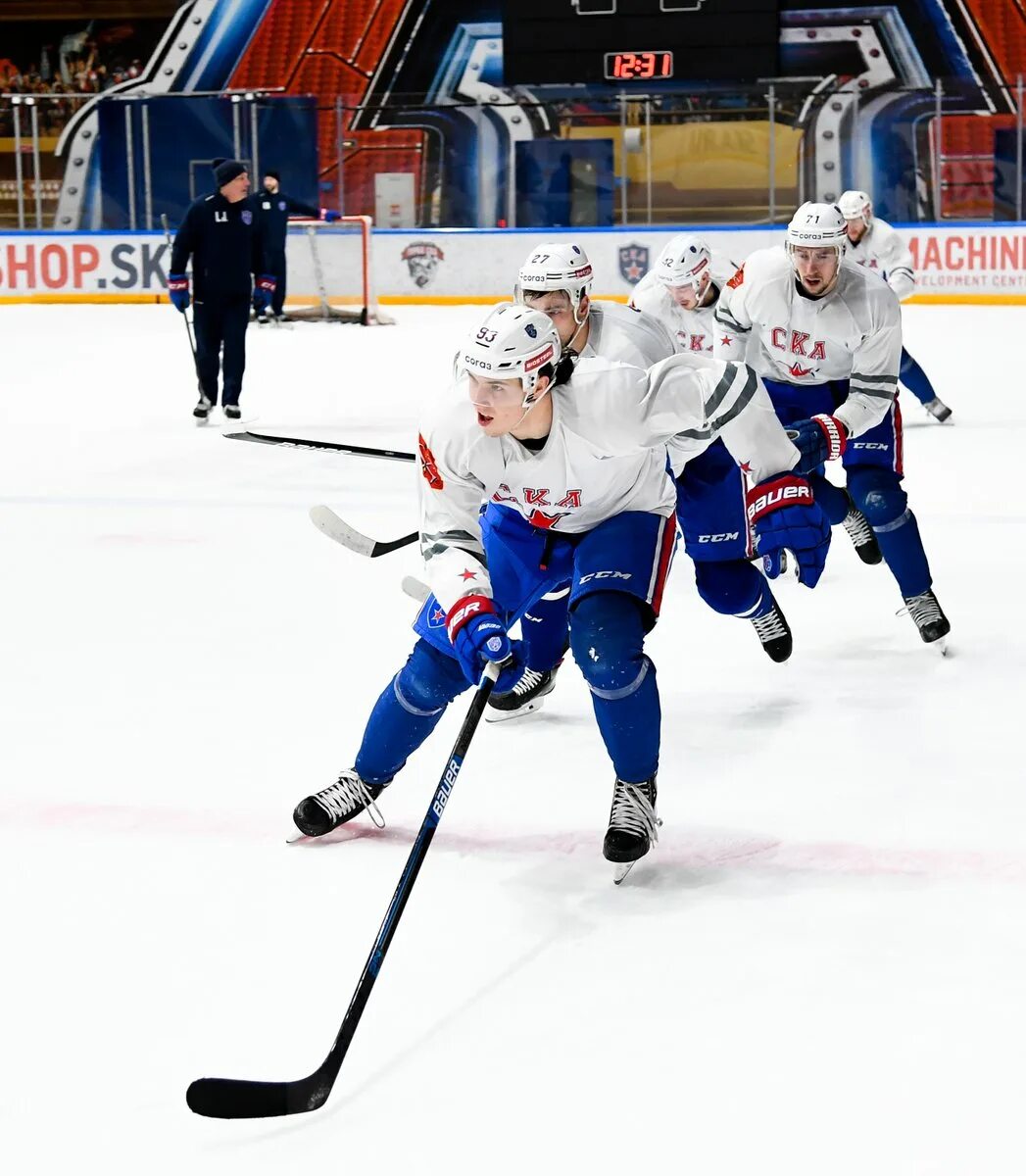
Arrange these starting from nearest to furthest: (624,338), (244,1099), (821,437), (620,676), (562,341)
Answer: (244,1099) → (620,676) → (562,341) → (624,338) → (821,437)

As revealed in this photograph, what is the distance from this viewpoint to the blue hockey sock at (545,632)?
354 cm

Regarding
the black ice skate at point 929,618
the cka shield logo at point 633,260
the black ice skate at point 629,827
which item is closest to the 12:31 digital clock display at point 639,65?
the cka shield logo at point 633,260

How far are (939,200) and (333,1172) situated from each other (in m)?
13.6

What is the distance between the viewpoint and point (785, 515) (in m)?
4.09

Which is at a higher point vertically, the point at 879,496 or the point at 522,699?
the point at 879,496

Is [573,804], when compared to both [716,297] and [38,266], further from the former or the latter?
[38,266]

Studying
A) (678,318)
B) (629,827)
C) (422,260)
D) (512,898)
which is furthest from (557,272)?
(422,260)

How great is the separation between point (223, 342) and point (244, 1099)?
679cm

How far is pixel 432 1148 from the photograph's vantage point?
1897 mm

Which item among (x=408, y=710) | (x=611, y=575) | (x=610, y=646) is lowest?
(x=408, y=710)

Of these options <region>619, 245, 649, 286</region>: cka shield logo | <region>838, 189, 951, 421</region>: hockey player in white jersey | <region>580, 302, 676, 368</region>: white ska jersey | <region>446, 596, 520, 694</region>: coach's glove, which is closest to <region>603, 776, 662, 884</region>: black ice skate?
<region>446, 596, 520, 694</region>: coach's glove

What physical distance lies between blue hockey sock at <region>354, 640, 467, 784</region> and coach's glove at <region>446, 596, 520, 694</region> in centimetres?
16

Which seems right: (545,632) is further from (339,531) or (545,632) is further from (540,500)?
(540,500)

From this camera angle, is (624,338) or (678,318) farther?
(678,318)
